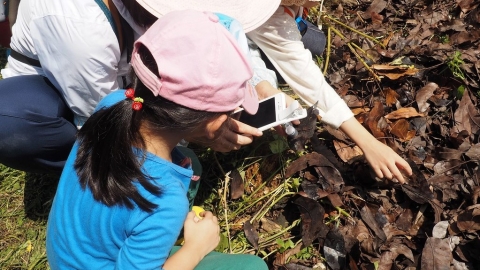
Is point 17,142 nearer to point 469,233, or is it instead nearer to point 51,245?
point 51,245

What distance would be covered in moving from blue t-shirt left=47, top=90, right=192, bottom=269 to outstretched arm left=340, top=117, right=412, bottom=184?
790mm

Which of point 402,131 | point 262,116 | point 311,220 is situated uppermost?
point 262,116

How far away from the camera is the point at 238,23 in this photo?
1740 mm

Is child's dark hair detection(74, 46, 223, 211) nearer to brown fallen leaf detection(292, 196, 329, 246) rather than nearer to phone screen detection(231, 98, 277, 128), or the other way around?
phone screen detection(231, 98, 277, 128)

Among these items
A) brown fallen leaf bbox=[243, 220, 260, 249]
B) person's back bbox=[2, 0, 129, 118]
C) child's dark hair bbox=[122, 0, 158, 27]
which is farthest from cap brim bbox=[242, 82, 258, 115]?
brown fallen leaf bbox=[243, 220, 260, 249]

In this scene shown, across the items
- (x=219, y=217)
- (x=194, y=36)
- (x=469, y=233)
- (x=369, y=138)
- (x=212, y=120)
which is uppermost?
(x=194, y=36)

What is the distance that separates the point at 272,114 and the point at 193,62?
720 mm

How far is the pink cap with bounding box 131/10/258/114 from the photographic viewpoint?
1.22m

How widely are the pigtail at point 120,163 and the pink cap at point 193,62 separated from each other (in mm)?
149

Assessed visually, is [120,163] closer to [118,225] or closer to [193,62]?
[118,225]

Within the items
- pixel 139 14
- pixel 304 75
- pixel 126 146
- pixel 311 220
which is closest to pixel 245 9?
pixel 139 14

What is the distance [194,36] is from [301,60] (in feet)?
3.34

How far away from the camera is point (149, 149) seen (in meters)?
1.42

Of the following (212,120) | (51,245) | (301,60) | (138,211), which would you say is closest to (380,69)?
(301,60)
